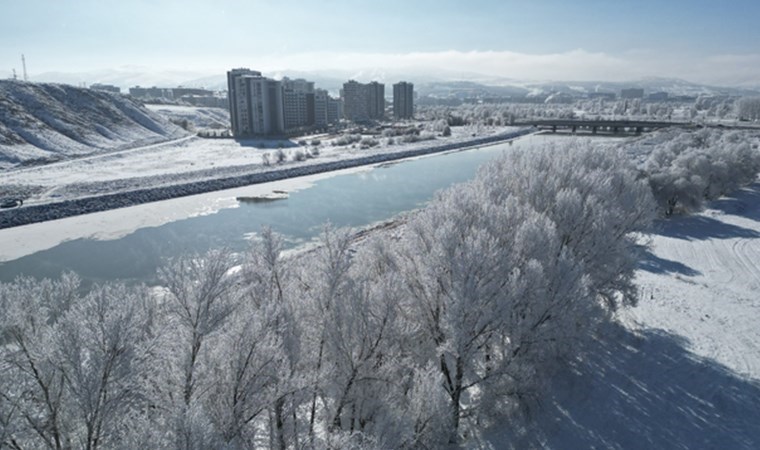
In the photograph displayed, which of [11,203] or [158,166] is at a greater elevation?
[158,166]

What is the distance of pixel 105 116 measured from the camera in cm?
6500

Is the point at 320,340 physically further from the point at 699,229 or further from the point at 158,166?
the point at 158,166

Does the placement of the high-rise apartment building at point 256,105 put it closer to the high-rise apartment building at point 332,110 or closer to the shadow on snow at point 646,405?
the high-rise apartment building at point 332,110

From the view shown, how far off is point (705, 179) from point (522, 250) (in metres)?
27.9

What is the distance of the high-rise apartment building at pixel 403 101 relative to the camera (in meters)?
121

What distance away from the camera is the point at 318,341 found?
872 centimetres

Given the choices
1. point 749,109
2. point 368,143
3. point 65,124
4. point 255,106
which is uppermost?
point 255,106

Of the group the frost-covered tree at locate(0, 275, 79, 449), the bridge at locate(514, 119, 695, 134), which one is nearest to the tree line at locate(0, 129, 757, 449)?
the frost-covered tree at locate(0, 275, 79, 449)

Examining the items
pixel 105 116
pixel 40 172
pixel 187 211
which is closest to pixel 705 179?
pixel 187 211

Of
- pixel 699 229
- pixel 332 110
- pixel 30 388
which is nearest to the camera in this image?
pixel 30 388

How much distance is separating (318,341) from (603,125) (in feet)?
306

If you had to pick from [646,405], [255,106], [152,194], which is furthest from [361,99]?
[646,405]

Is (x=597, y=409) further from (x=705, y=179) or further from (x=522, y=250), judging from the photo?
(x=705, y=179)

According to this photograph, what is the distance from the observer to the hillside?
46.8 m
